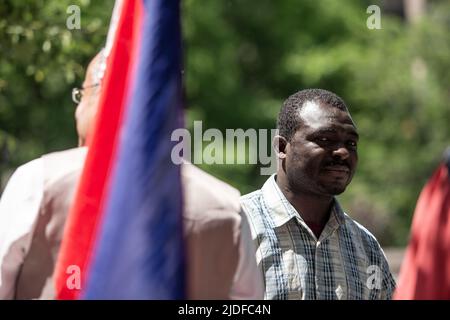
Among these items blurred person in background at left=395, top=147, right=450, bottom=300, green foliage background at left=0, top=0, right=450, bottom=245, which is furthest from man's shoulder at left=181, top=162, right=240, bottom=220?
green foliage background at left=0, top=0, right=450, bottom=245

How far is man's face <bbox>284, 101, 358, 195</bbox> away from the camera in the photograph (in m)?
4.06

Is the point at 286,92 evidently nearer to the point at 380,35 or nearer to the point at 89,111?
the point at 380,35

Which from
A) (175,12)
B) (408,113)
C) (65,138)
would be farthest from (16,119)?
(175,12)

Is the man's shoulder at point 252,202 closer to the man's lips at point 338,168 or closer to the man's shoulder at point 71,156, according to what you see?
the man's lips at point 338,168

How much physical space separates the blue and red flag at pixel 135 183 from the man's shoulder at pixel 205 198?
7.3 inches

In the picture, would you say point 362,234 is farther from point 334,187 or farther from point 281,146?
point 281,146

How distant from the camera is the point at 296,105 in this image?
4289 millimetres

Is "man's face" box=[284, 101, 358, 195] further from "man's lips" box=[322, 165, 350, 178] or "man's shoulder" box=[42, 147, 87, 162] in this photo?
"man's shoulder" box=[42, 147, 87, 162]

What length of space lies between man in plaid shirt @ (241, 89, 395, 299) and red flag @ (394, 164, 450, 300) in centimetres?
81

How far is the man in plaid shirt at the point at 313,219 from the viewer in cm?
402

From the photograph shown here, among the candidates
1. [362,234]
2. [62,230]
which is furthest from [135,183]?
[362,234]

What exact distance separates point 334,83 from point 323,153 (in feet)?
57.0
